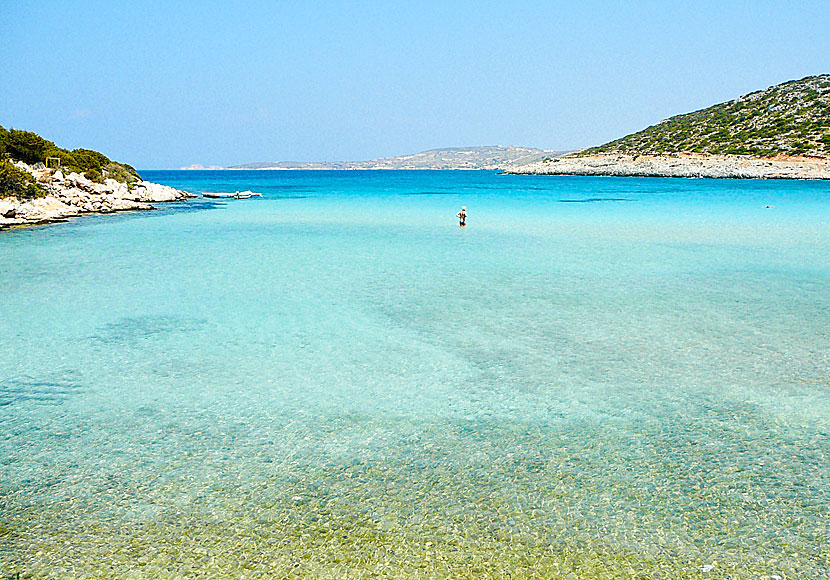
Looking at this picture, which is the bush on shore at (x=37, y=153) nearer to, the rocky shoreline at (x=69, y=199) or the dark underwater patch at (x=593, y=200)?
the rocky shoreline at (x=69, y=199)

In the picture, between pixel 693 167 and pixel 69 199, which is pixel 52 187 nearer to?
pixel 69 199

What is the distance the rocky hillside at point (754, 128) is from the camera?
275 ft

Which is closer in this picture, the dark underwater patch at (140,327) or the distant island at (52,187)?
the dark underwater patch at (140,327)

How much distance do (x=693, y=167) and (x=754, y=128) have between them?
1941cm

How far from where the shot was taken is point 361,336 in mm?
11039

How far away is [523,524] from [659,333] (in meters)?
6.48

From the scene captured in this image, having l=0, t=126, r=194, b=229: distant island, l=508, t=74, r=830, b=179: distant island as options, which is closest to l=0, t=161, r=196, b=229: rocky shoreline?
l=0, t=126, r=194, b=229: distant island

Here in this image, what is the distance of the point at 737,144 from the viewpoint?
8975 centimetres

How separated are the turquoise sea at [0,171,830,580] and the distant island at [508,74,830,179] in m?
71.2

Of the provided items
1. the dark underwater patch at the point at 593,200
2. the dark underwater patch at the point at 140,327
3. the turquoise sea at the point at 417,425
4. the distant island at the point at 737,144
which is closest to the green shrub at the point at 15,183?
the turquoise sea at the point at 417,425

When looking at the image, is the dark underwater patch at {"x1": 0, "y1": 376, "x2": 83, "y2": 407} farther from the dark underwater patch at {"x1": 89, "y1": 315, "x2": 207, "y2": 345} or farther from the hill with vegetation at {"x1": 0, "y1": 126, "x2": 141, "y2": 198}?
the hill with vegetation at {"x1": 0, "y1": 126, "x2": 141, "y2": 198}

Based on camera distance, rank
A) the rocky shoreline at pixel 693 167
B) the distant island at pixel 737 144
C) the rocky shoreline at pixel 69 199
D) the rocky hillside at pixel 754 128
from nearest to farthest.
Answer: the rocky shoreline at pixel 69 199, the rocky shoreline at pixel 693 167, the distant island at pixel 737 144, the rocky hillside at pixel 754 128

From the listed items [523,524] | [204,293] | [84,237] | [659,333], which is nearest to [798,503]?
[523,524]

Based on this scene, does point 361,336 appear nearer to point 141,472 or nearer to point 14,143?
point 141,472
